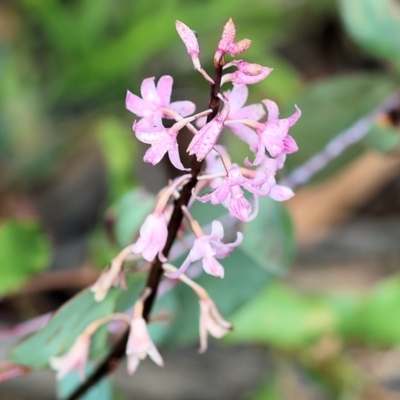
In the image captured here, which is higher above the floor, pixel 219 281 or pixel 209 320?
pixel 209 320

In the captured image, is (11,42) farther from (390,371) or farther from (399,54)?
(390,371)

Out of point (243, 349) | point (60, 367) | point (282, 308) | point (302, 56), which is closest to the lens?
point (60, 367)

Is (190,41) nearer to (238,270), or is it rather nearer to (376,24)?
(238,270)

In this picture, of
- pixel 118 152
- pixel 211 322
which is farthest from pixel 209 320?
pixel 118 152

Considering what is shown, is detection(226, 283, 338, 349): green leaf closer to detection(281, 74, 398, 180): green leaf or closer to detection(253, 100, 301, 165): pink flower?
detection(281, 74, 398, 180): green leaf

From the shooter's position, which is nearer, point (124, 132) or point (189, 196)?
point (189, 196)

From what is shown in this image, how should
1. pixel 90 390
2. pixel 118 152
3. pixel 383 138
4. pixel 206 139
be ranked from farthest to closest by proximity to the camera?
pixel 118 152 → pixel 383 138 → pixel 90 390 → pixel 206 139

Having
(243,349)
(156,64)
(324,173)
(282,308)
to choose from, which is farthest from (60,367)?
(156,64)
